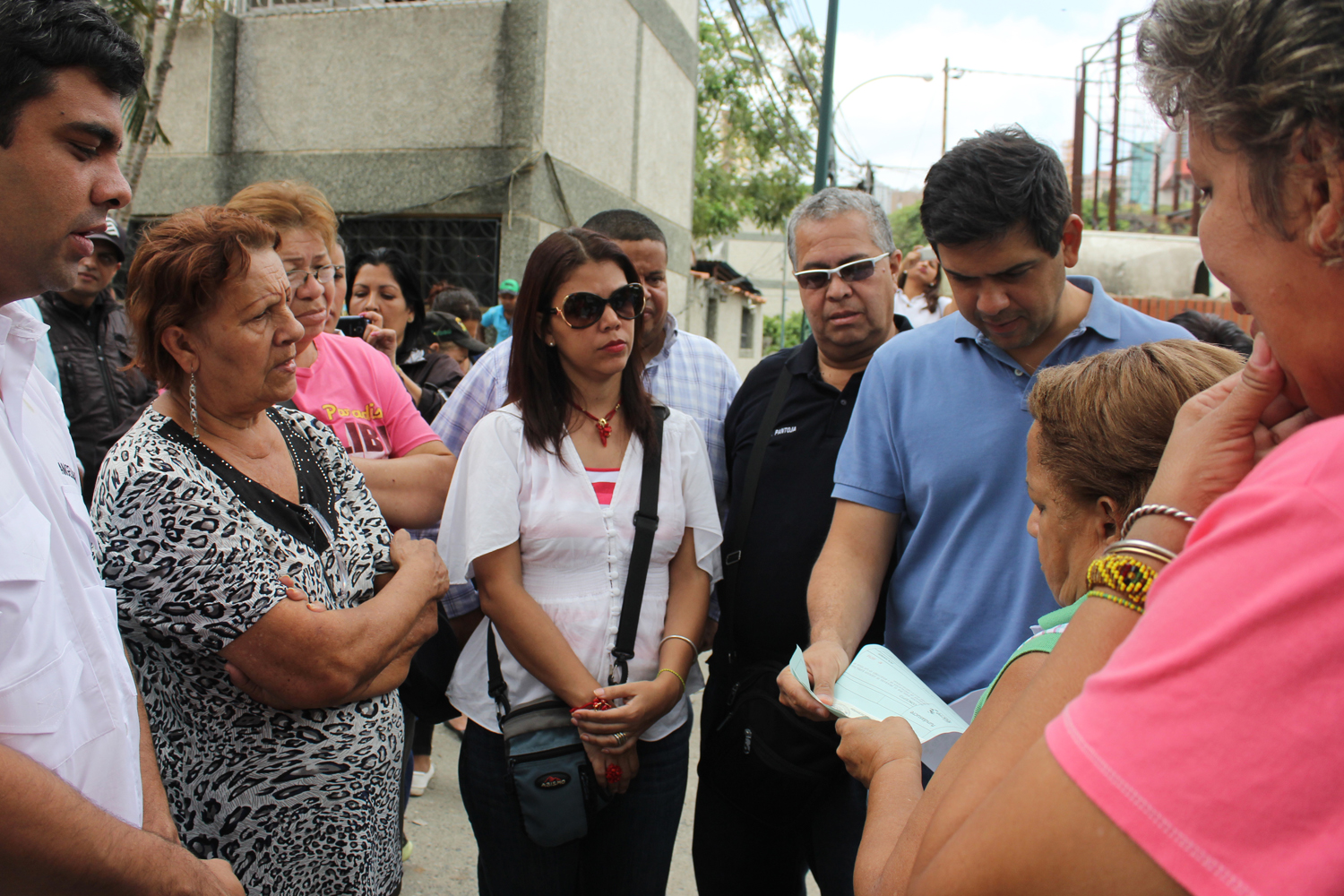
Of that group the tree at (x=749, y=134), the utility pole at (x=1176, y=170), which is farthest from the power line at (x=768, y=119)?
the utility pole at (x=1176, y=170)

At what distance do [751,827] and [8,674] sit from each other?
182cm

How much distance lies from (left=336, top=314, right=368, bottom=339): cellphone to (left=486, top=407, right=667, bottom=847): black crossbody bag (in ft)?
5.44

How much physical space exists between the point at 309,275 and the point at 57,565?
153 cm

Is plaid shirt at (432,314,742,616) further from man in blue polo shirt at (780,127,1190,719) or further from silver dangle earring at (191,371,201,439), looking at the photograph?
silver dangle earring at (191,371,201,439)

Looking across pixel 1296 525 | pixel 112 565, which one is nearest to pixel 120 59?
pixel 112 565

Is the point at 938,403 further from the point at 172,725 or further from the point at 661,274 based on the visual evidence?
the point at 172,725


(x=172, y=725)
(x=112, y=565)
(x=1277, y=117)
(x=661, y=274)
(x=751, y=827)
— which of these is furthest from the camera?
(x=661, y=274)

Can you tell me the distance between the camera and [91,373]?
12.0 feet

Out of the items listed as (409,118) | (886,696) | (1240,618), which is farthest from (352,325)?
(409,118)

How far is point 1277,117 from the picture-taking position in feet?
2.41

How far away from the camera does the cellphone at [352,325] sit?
11.2 feet

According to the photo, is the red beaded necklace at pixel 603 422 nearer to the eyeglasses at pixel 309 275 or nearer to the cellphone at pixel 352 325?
the eyeglasses at pixel 309 275

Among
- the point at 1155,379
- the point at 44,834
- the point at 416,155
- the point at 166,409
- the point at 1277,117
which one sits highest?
the point at 416,155

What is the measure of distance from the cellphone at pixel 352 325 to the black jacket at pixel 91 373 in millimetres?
921
